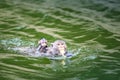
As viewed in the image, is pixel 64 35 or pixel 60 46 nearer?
pixel 60 46

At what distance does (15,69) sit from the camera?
10633mm

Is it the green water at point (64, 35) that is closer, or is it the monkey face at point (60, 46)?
the green water at point (64, 35)

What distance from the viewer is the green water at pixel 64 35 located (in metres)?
10.3

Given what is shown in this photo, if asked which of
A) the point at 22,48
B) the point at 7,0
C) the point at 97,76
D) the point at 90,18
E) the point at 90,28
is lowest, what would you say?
the point at 97,76

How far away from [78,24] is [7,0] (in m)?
7.94

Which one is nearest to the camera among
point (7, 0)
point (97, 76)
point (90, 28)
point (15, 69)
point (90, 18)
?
point (97, 76)

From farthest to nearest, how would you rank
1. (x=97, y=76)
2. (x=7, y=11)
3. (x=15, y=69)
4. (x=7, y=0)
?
(x=7, y=0) < (x=7, y=11) < (x=15, y=69) < (x=97, y=76)

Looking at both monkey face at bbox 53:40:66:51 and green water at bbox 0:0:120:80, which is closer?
green water at bbox 0:0:120:80

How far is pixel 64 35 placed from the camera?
47.9 ft

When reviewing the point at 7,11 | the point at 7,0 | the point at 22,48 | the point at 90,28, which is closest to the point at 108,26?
the point at 90,28

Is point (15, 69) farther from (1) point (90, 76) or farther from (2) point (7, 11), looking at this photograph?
(2) point (7, 11)

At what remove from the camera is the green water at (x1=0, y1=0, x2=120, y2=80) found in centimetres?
1034

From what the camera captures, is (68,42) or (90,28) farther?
(90,28)

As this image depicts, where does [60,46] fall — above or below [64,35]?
below
